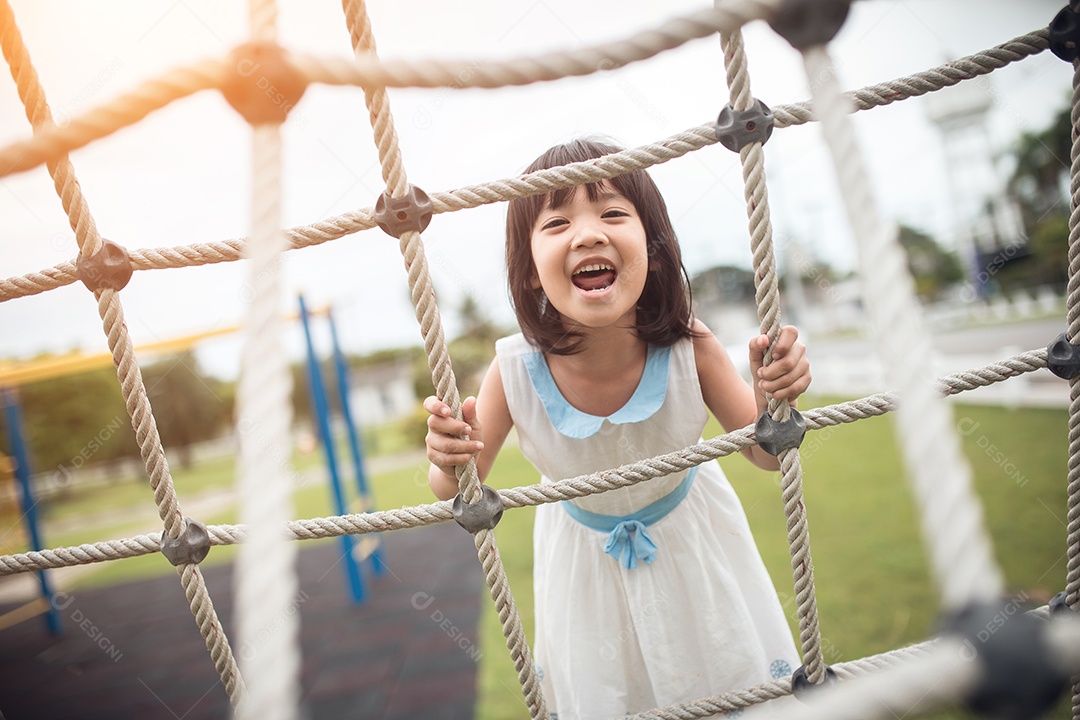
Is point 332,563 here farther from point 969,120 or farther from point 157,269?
point 969,120

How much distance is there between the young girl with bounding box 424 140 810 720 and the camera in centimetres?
Result: 93

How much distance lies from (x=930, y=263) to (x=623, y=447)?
85.7 feet

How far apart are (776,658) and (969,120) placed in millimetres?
24017

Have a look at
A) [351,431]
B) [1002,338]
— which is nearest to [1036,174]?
[1002,338]

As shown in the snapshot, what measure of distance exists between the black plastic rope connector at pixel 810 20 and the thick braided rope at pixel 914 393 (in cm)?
3

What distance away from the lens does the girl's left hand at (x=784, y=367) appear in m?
0.71

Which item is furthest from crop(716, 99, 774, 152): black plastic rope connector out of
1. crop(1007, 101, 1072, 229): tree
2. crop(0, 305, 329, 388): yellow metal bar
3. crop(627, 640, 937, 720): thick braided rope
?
crop(1007, 101, 1072, 229): tree

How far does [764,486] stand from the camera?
3.13m

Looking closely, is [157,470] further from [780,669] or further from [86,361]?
[86,361]

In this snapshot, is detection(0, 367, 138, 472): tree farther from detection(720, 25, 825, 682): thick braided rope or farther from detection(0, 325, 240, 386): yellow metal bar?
detection(720, 25, 825, 682): thick braided rope

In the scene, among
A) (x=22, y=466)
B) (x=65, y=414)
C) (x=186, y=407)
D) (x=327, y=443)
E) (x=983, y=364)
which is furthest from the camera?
(x=186, y=407)

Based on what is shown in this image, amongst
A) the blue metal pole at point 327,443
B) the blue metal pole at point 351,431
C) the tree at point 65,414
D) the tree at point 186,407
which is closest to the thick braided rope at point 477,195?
the blue metal pole at point 327,443

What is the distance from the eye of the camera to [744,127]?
676 millimetres
